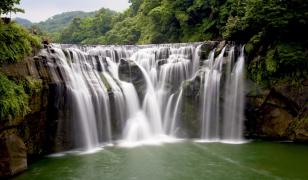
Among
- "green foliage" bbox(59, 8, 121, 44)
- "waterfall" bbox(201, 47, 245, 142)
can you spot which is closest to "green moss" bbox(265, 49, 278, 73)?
"waterfall" bbox(201, 47, 245, 142)

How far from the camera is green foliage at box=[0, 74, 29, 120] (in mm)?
12305

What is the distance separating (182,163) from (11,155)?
281 inches

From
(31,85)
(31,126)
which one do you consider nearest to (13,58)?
(31,85)

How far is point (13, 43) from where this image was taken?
14.5m

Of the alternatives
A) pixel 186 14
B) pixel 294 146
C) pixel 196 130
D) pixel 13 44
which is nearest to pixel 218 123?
pixel 196 130

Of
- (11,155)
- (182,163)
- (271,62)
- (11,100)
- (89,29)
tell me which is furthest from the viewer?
(89,29)

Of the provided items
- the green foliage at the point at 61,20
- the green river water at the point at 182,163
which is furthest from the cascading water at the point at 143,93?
the green foliage at the point at 61,20

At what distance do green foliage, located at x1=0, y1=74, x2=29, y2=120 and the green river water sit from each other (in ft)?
9.03

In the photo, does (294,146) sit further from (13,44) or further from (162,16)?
(162,16)

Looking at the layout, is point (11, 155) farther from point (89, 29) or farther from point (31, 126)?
point (89, 29)

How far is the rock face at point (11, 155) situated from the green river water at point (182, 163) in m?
0.51

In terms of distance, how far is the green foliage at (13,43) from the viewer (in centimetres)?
1378

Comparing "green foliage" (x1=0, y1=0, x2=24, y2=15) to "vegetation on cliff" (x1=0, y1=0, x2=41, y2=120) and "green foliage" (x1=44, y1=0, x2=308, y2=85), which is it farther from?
"green foliage" (x1=44, y1=0, x2=308, y2=85)

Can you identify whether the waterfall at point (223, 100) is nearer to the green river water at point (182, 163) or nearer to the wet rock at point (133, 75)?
the green river water at point (182, 163)
